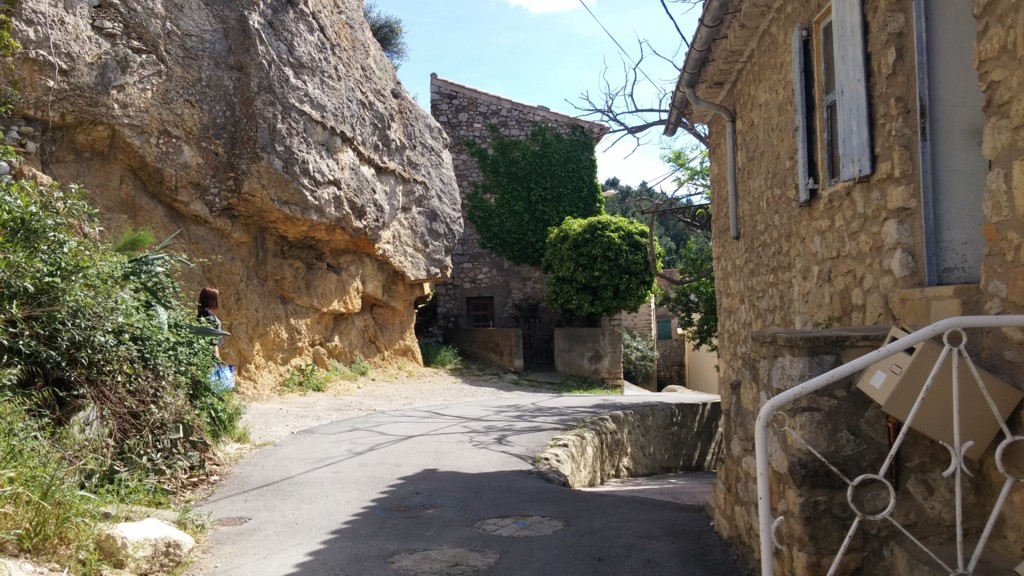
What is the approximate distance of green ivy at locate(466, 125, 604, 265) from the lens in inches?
814

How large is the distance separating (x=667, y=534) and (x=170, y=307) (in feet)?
15.1

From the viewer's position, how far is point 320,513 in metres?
5.78

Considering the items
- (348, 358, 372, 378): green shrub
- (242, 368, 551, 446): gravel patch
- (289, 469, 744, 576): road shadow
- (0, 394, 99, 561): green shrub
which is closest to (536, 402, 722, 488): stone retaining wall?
(289, 469, 744, 576): road shadow

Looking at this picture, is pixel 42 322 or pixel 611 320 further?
pixel 611 320

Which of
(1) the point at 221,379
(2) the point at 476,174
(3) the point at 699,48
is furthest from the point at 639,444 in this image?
(2) the point at 476,174

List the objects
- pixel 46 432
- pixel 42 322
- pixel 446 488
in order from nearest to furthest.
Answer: pixel 46 432, pixel 42 322, pixel 446 488

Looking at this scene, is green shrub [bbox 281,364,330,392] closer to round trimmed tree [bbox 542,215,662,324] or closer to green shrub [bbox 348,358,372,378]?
green shrub [bbox 348,358,372,378]

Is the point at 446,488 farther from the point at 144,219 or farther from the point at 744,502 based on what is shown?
the point at 144,219

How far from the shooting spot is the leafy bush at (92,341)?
5.21 m

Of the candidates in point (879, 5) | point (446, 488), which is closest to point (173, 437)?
point (446, 488)

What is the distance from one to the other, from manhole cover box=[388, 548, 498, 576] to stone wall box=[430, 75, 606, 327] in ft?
52.2

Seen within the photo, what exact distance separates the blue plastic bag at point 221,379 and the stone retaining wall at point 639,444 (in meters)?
3.19

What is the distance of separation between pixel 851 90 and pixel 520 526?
11.4 ft

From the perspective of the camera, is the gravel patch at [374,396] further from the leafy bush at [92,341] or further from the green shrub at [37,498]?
the green shrub at [37,498]
